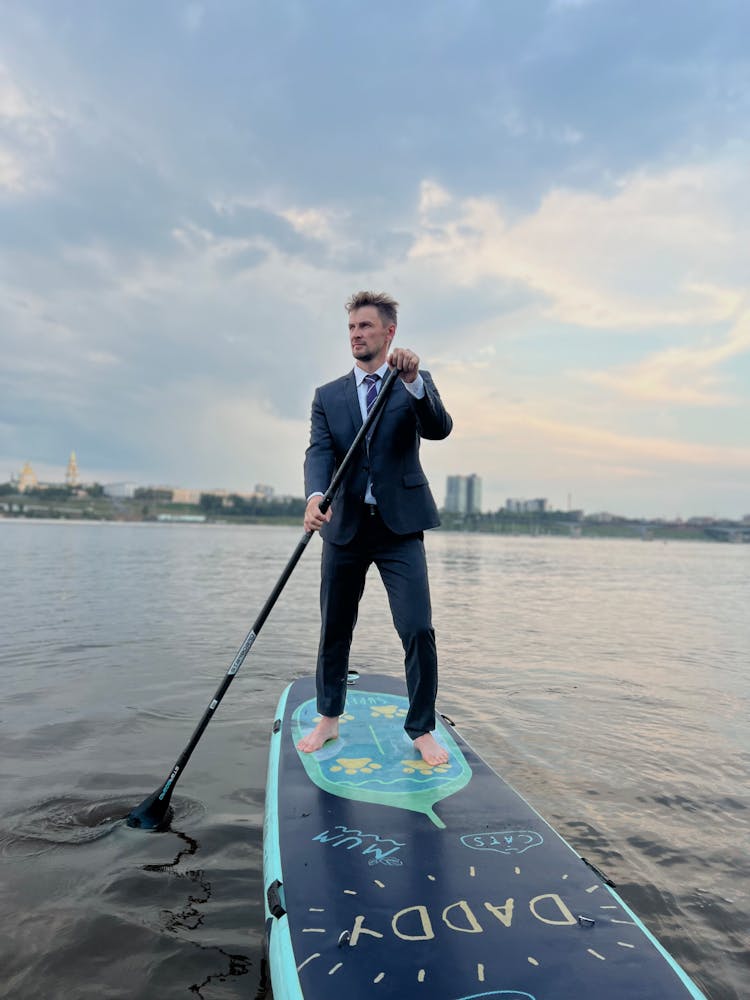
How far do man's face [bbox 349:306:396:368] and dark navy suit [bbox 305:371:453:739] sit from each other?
0.82ft

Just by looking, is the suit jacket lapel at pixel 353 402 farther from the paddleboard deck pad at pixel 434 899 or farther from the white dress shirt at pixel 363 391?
the paddleboard deck pad at pixel 434 899

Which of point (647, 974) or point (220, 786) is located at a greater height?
point (647, 974)

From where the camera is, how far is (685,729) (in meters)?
6.96

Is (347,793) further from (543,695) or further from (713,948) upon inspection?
(543,695)

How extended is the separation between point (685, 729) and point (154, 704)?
5739mm

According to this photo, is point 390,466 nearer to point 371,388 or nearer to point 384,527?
point 384,527

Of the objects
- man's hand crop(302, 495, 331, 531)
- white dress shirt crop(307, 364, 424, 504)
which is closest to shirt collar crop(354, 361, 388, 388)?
white dress shirt crop(307, 364, 424, 504)

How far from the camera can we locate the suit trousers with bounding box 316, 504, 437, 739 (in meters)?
4.47

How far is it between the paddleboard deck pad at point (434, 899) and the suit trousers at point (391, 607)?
0.50m

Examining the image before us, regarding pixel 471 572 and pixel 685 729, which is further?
pixel 471 572

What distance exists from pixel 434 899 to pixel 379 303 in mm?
3536

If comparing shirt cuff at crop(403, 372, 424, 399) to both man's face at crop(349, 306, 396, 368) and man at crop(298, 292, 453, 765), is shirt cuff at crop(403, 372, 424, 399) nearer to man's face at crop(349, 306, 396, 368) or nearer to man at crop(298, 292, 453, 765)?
man at crop(298, 292, 453, 765)

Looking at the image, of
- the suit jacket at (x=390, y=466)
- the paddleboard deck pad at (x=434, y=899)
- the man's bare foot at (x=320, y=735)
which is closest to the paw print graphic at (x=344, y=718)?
the man's bare foot at (x=320, y=735)

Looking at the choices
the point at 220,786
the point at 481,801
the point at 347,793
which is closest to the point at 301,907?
the point at 347,793
